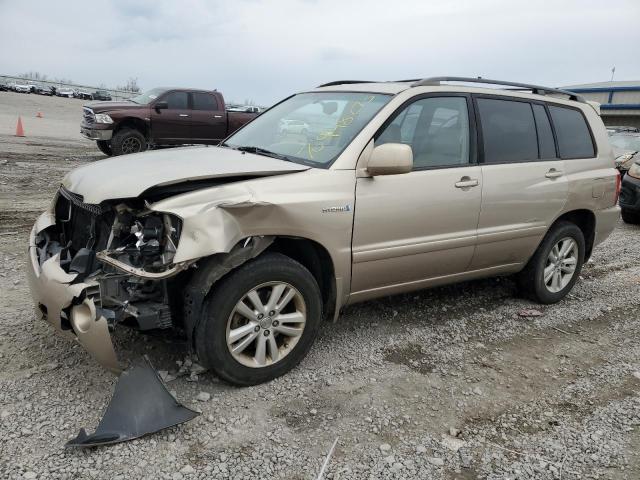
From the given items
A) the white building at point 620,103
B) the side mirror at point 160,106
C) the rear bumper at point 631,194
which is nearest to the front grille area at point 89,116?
the side mirror at point 160,106

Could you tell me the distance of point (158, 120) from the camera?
12703 millimetres

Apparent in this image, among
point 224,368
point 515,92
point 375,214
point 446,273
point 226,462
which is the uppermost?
point 515,92

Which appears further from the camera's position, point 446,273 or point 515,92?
point 515,92

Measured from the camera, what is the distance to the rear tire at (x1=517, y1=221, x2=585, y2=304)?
4.89 metres

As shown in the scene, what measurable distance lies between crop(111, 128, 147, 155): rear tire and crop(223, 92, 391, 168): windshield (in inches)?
338

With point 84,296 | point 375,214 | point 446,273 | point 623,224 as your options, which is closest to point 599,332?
point 446,273

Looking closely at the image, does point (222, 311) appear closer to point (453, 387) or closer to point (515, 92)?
point (453, 387)

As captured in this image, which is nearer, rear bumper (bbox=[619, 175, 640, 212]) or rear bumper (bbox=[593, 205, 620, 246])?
rear bumper (bbox=[593, 205, 620, 246])

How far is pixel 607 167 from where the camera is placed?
520cm

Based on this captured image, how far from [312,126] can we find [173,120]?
32.2 ft

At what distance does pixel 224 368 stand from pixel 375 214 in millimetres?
1359

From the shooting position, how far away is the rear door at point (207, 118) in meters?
13.4

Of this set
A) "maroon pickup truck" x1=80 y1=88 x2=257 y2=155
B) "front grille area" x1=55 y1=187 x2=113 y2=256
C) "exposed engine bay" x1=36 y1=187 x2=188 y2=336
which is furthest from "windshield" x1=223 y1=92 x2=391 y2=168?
"maroon pickup truck" x1=80 y1=88 x2=257 y2=155

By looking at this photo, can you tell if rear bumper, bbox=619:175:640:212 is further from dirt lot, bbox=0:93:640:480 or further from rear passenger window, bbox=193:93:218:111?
rear passenger window, bbox=193:93:218:111
